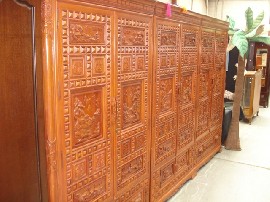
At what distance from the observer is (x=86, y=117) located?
166cm

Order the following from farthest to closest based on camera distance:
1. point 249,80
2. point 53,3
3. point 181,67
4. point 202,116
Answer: point 249,80 < point 202,116 < point 181,67 < point 53,3

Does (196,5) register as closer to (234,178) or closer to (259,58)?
(259,58)

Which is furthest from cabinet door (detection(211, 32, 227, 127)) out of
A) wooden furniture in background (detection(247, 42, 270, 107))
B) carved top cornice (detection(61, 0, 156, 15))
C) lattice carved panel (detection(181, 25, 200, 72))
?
wooden furniture in background (detection(247, 42, 270, 107))

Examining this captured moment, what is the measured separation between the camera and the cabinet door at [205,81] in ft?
10.8

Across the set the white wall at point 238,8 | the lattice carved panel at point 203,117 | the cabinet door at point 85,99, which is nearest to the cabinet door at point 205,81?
the lattice carved panel at point 203,117

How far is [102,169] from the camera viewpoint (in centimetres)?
184

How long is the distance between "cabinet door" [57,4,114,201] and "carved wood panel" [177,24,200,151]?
3.91 feet

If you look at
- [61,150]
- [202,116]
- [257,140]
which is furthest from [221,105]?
[61,150]

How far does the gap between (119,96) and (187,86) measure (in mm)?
1264

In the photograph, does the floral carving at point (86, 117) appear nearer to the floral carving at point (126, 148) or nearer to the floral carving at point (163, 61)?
the floral carving at point (126, 148)

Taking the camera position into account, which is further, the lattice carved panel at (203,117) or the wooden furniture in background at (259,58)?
the wooden furniture in background at (259,58)

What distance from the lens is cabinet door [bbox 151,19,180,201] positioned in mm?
2371

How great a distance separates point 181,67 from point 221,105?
65.1 inches

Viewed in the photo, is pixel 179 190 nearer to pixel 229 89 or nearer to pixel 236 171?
pixel 236 171
